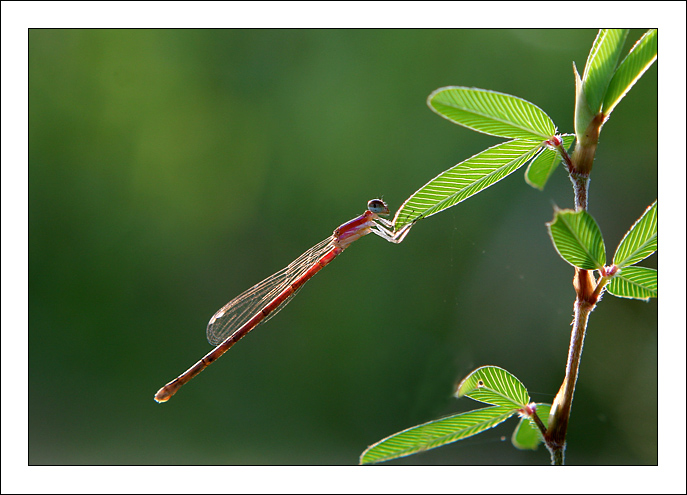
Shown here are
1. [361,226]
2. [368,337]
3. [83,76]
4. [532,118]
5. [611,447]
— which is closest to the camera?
[532,118]

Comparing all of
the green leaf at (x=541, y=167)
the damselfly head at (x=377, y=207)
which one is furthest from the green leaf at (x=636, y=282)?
the damselfly head at (x=377, y=207)

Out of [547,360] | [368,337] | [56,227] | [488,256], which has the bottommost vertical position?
[547,360]

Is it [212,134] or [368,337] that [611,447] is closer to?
[368,337]

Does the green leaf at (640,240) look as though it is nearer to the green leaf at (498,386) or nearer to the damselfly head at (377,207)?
the green leaf at (498,386)

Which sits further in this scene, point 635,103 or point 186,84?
→ point 186,84

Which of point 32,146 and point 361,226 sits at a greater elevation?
point 32,146

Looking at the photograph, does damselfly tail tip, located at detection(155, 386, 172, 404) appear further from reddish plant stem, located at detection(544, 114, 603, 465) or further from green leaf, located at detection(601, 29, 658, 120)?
green leaf, located at detection(601, 29, 658, 120)

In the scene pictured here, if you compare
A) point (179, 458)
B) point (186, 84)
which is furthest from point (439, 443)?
point (186, 84)
